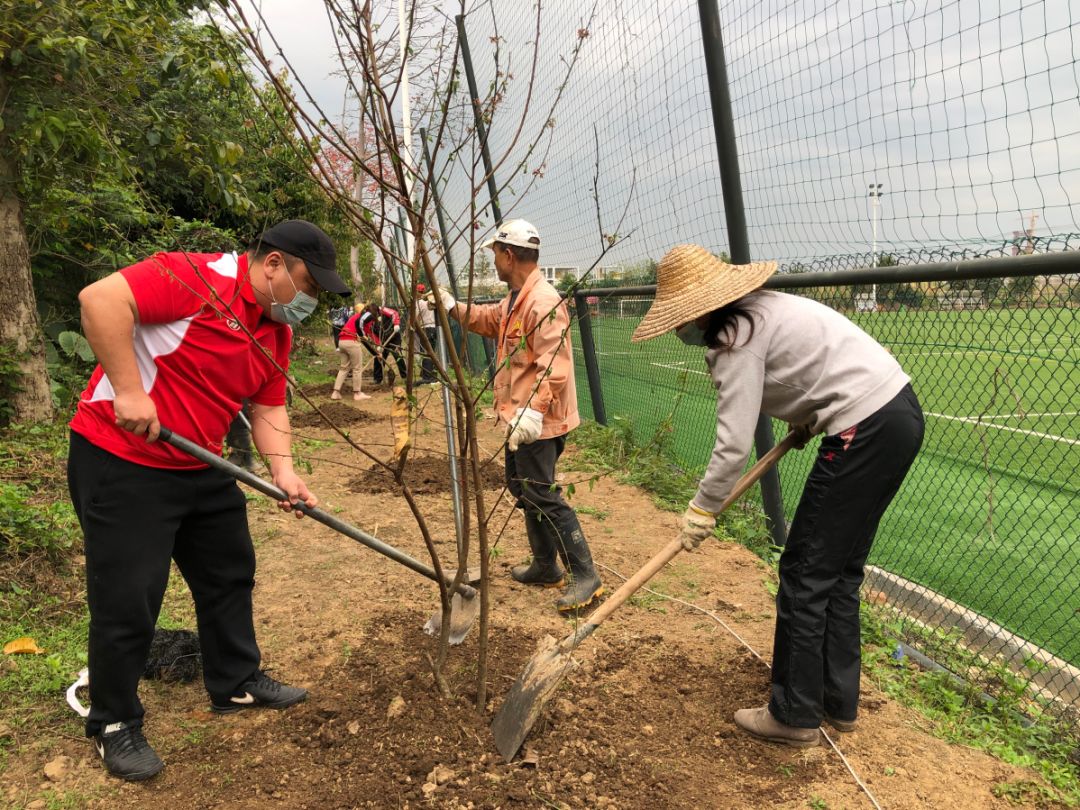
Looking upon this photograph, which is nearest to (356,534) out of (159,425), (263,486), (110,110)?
(263,486)

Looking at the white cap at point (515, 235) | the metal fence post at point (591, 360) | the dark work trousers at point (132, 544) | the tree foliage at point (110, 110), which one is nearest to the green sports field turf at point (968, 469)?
the metal fence post at point (591, 360)

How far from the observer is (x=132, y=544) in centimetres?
217

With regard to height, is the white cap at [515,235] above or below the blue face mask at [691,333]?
above

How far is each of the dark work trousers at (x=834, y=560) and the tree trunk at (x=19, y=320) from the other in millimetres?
5265

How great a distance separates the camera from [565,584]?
12.6ft

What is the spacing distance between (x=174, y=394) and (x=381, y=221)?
2.78 ft

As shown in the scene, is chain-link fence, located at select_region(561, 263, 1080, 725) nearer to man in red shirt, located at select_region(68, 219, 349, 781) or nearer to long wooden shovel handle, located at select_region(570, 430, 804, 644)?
long wooden shovel handle, located at select_region(570, 430, 804, 644)

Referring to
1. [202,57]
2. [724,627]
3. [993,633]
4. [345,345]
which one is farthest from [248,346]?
[345,345]

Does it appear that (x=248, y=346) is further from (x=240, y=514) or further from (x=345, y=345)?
(x=345, y=345)

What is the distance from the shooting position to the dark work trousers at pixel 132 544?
215cm

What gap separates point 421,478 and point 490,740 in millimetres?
3617

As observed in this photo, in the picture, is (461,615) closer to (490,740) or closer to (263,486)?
(490,740)

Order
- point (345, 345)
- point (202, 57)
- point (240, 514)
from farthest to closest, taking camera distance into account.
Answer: point (345, 345) → point (202, 57) → point (240, 514)

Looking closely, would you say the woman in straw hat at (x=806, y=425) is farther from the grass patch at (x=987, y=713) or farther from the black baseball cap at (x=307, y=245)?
the black baseball cap at (x=307, y=245)
